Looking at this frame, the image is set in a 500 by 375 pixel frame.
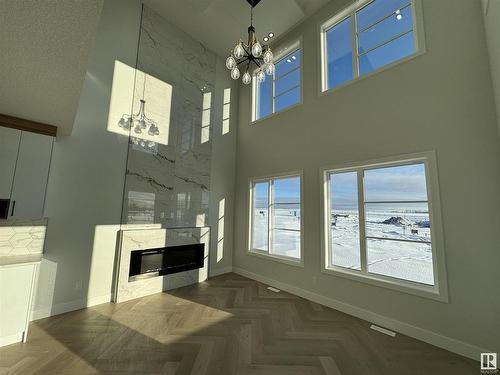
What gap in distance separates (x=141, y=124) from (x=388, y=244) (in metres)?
4.71

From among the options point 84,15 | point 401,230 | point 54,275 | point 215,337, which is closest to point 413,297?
point 401,230

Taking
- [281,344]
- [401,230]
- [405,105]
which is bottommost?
[281,344]

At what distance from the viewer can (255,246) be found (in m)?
5.12

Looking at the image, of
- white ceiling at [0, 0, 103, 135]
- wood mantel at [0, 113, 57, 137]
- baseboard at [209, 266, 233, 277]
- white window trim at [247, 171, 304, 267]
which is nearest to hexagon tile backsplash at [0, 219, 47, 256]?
wood mantel at [0, 113, 57, 137]

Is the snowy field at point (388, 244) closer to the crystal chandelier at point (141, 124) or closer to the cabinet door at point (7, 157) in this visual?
the crystal chandelier at point (141, 124)

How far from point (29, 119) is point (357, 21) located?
544cm

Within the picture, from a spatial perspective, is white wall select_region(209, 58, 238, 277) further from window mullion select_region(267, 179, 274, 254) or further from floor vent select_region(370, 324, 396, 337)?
floor vent select_region(370, 324, 396, 337)

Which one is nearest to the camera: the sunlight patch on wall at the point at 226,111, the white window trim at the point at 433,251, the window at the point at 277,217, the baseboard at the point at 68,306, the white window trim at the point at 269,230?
the white window trim at the point at 433,251

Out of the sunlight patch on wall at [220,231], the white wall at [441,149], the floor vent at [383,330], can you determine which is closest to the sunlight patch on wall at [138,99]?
the sunlight patch on wall at [220,231]

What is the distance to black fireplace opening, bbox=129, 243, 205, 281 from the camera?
12.7ft

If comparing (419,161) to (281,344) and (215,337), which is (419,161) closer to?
(281,344)

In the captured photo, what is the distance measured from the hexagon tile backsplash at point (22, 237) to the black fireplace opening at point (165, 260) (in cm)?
127

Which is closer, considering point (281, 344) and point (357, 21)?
point (281, 344)

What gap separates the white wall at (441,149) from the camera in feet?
7.77
